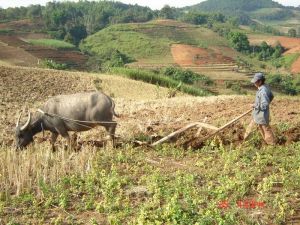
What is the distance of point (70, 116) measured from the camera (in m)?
9.51

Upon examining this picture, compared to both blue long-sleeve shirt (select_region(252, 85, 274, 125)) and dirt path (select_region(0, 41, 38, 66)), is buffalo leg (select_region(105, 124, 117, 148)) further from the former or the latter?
dirt path (select_region(0, 41, 38, 66))

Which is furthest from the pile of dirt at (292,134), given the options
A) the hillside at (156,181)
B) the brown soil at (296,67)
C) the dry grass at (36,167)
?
the brown soil at (296,67)

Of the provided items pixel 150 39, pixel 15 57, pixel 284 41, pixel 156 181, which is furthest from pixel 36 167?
pixel 284 41

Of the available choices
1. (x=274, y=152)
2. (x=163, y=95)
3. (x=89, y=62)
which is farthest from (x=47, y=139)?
(x=89, y=62)

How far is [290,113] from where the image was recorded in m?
12.0

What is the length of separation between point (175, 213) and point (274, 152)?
3291 mm

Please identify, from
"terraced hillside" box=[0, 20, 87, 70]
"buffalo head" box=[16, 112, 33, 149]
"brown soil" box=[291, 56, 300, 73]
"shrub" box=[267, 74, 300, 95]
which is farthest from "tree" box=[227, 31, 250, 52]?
"buffalo head" box=[16, 112, 33, 149]

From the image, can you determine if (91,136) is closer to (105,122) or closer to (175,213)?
(105,122)

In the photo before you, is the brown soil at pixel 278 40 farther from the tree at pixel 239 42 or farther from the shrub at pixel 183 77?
the shrub at pixel 183 77

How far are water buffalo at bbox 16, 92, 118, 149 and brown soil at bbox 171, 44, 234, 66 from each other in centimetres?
5997

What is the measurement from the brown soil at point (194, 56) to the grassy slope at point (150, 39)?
128 cm

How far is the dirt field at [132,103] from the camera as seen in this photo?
37.1ft

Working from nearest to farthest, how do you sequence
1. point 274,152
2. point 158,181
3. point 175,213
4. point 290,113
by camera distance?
1. point 175,213
2. point 158,181
3. point 274,152
4. point 290,113

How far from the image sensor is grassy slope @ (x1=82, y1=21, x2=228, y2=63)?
72938 mm
